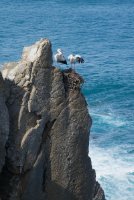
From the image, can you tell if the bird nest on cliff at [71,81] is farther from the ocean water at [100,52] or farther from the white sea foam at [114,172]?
the ocean water at [100,52]

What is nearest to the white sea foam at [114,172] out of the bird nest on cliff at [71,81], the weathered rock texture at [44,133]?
the weathered rock texture at [44,133]

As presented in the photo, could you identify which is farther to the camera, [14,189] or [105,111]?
[105,111]

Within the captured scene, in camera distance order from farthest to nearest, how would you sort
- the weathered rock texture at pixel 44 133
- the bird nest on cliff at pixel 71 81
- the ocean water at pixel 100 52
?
1. the ocean water at pixel 100 52
2. the bird nest on cliff at pixel 71 81
3. the weathered rock texture at pixel 44 133

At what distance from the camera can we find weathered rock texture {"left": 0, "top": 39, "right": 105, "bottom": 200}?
22516 millimetres

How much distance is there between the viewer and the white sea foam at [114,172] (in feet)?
134

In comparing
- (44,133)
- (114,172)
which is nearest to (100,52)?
(114,172)

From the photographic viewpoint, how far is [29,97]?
22812 mm

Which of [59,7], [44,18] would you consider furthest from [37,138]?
[59,7]

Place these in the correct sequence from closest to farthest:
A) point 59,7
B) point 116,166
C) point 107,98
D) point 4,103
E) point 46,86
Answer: point 4,103
point 46,86
point 116,166
point 107,98
point 59,7

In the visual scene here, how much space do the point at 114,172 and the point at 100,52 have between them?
41284 mm

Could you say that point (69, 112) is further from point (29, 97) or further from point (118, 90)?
point (118, 90)

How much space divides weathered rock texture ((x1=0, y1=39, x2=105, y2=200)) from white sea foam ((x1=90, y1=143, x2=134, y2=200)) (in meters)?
16.0

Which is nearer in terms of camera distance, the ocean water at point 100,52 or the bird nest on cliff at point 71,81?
the bird nest on cliff at point 71,81

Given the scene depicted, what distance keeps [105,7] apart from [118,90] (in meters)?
72.0
